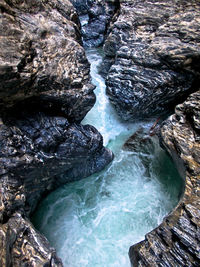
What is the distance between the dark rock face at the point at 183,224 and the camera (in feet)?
17.2

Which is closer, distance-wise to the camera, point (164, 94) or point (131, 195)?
point (131, 195)

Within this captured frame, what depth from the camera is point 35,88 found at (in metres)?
6.27

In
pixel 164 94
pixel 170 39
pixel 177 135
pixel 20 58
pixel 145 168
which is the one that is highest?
pixel 170 39

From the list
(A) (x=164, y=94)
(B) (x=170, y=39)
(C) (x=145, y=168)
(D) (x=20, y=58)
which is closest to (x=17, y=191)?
(D) (x=20, y=58)

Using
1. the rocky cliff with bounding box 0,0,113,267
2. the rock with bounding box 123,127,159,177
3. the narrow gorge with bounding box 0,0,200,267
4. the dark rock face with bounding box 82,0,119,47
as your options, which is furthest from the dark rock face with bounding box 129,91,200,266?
the dark rock face with bounding box 82,0,119,47

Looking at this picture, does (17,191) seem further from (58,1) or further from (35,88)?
(58,1)

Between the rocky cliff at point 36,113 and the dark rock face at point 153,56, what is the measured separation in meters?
3.02

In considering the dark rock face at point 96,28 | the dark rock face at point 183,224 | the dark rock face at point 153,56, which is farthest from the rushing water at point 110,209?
the dark rock face at point 96,28

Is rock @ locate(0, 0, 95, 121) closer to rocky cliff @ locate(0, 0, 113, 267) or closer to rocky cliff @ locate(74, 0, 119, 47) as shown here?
rocky cliff @ locate(0, 0, 113, 267)

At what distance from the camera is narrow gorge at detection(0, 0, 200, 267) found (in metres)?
5.58

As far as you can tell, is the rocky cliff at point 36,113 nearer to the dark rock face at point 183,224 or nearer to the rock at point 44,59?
the rock at point 44,59

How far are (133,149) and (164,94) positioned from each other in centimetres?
309

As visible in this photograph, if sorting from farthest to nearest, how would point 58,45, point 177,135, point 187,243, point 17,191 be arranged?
1. point 177,135
2. point 58,45
3. point 17,191
4. point 187,243

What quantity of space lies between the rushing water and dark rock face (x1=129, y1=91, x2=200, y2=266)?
147 cm
